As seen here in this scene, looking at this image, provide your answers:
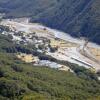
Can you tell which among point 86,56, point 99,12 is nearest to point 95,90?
point 86,56

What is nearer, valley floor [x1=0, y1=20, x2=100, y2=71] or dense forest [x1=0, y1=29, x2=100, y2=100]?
dense forest [x1=0, y1=29, x2=100, y2=100]

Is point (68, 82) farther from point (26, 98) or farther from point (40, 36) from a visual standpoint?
point (40, 36)

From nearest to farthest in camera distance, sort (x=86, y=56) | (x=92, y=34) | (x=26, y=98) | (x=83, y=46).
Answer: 1. (x=26, y=98)
2. (x=86, y=56)
3. (x=83, y=46)
4. (x=92, y=34)

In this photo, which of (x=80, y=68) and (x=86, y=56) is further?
(x=86, y=56)

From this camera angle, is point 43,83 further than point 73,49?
No

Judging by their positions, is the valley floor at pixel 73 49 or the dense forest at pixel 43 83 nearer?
the dense forest at pixel 43 83

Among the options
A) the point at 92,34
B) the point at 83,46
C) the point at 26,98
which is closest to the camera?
the point at 26,98

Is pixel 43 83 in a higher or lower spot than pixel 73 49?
higher
